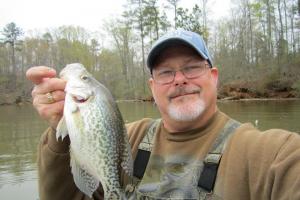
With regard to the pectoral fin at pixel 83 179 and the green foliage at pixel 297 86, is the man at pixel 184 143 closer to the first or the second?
the pectoral fin at pixel 83 179

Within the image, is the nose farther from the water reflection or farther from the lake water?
the water reflection

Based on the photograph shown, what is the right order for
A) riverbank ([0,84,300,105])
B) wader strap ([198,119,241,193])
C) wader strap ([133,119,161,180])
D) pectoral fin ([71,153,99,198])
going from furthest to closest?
riverbank ([0,84,300,105]), wader strap ([133,119,161,180]), pectoral fin ([71,153,99,198]), wader strap ([198,119,241,193])

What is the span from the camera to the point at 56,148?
2.97m

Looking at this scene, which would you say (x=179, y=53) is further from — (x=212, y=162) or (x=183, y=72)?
(x=212, y=162)

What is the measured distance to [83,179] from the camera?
2.79 metres

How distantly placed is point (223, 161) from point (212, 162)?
8 cm

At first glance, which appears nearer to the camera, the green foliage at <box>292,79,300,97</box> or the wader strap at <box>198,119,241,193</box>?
the wader strap at <box>198,119,241,193</box>

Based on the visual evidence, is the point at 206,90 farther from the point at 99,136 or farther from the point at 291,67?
the point at 291,67

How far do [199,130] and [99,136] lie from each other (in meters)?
0.79

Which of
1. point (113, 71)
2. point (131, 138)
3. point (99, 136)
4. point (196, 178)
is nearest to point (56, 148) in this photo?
point (99, 136)

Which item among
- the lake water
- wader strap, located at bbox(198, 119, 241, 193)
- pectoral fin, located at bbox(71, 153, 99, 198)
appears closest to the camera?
wader strap, located at bbox(198, 119, 241, 193)

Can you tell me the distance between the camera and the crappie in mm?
2680

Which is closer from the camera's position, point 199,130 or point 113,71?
point 199,130

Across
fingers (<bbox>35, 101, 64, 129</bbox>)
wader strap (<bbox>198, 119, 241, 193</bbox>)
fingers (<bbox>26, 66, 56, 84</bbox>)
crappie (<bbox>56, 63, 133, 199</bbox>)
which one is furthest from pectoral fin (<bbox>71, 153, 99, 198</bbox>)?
wader strap (<bbox>198, 119, 241, 193</bbox>)
